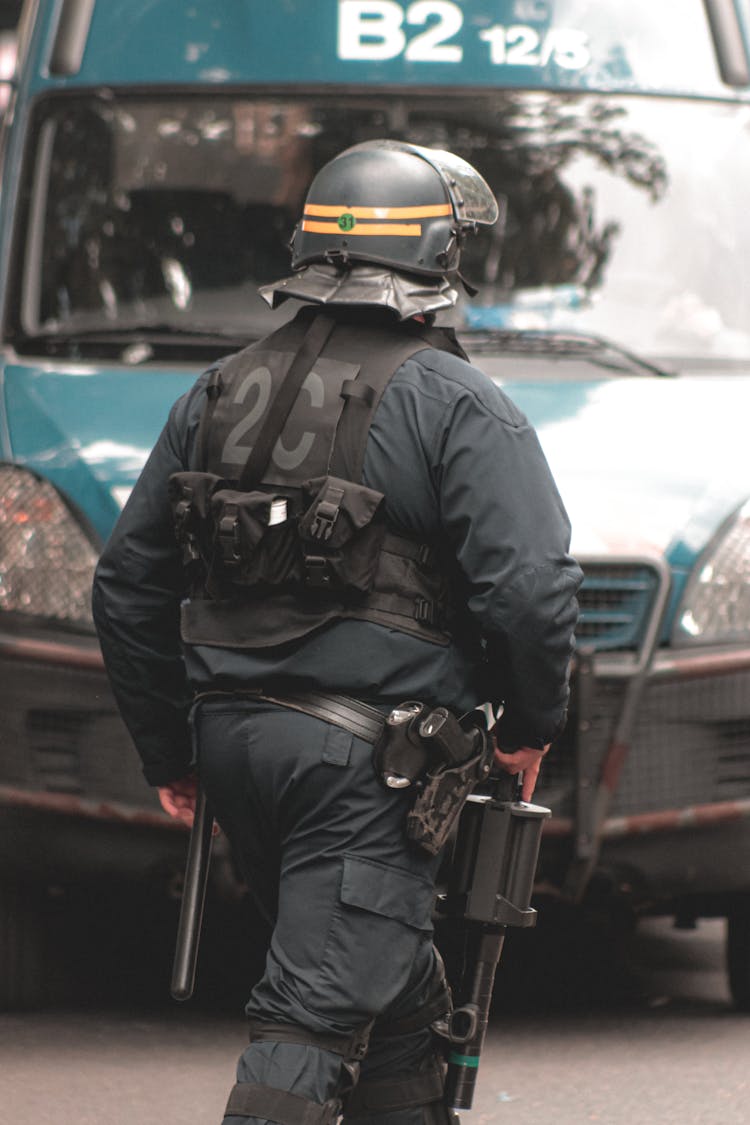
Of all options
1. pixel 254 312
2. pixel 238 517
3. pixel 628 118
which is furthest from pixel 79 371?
pixel 238 517

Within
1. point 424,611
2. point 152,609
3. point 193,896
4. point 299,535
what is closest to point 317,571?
point 299,535

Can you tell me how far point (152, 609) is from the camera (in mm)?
4078

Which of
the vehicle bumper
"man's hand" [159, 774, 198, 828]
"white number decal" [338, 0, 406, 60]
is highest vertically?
"white number decal" [338, 0, 406, 60]

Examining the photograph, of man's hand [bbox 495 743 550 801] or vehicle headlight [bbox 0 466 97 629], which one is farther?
vehicle headlight [bbox 0 466 97 629]

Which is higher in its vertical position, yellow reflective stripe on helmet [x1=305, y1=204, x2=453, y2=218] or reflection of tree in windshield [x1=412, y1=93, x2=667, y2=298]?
yellow reflective stripe on helmet [x1=305, y1=204, x2=453, y2=218]

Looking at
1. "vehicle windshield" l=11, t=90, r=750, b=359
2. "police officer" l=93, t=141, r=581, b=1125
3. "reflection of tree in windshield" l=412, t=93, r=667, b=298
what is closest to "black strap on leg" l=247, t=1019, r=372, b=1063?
"police officer" l=93, t=141, r=581, b=1125

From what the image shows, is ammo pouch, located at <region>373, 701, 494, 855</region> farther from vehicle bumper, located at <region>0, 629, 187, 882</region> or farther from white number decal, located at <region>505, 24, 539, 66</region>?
white number decal, located at <region>505, 24, 539, 66</region>

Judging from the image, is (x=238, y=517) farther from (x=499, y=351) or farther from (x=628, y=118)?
(x=628, y=118)

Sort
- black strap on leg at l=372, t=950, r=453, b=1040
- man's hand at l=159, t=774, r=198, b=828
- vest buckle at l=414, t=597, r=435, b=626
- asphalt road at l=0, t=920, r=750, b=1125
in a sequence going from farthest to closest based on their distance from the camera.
Result: asphalt road at l=0, t=920, r=750, b=1125 → man's hand at l=159, t=774, r=198, b=828 → black strap on leg at l=372, t=950, r=453, b=1040 → vest buckle at l=414, t=597, r=435, b=626

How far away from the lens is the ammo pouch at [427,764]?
3674 millimetres

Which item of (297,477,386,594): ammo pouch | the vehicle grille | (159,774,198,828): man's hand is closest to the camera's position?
(297,477,386,594): ammo pouch

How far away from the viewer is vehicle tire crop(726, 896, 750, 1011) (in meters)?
5.93

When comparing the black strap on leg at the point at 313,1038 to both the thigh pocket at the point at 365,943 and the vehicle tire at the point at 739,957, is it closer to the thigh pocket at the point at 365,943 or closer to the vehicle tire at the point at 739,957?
the thigh pocket at the point at 365,943

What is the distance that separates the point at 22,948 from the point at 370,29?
267cm
